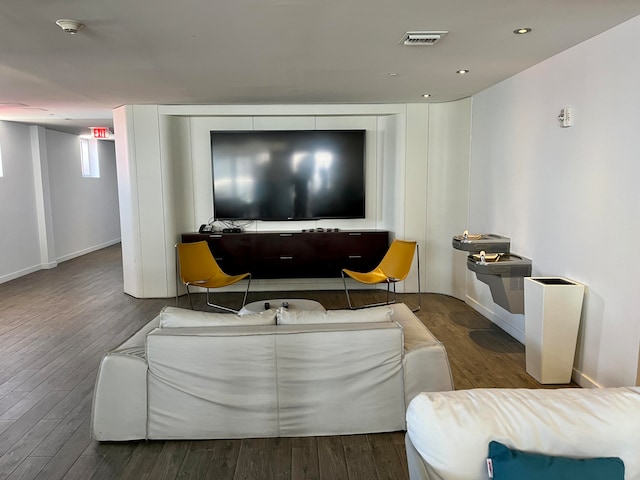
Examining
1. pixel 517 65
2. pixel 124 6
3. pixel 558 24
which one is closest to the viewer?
pixel 124 6

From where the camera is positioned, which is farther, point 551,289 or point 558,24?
point 551,289

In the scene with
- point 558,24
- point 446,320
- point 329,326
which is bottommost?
point 446,320

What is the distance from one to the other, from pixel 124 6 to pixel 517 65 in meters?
3.15

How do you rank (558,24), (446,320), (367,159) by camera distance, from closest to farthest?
(558,24)
(446,320)
(367,159)

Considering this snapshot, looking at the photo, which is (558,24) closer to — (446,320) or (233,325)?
(233,325)

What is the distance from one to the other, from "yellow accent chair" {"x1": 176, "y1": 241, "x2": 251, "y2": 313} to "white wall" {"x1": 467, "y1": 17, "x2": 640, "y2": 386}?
311 centimetres

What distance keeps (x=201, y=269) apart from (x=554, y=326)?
381cm

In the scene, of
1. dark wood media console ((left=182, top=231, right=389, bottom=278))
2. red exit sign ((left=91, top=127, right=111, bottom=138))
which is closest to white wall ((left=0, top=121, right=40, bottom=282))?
red exit sign ((left=91, top=127, right=111, bottom=138))

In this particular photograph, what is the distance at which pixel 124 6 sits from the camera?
2520 mm

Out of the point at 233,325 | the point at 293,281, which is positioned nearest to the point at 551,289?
the point at 233,325

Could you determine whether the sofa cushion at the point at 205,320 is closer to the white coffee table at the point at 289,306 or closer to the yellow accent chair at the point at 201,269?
the white coffee table at the point at 289,306

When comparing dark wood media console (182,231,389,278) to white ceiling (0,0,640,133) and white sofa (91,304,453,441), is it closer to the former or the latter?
white ceiling (0,0,640,133)

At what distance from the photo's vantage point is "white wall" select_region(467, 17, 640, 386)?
2.91 metres

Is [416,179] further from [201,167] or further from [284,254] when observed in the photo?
[201,167]
